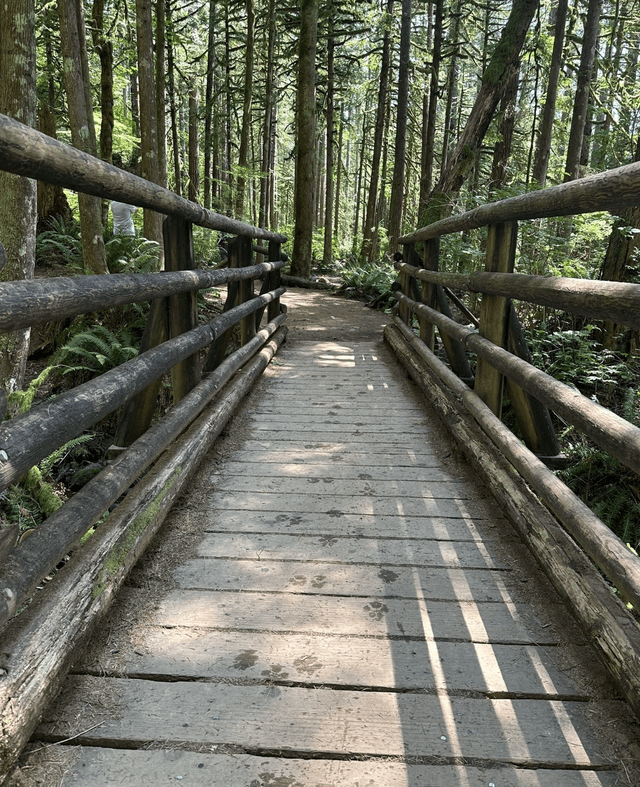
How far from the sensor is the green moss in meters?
2.19

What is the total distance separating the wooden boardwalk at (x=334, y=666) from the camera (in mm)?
1661

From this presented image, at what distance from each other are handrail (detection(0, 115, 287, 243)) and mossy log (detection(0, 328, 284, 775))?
4.15 ft

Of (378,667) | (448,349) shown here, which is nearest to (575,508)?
(378,667)

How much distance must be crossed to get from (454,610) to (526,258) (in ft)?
21.3

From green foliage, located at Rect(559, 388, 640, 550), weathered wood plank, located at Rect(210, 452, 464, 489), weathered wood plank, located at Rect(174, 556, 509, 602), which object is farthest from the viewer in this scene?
green foliage, located at Rect(559, 388, 640, 550)

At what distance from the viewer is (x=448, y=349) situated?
210 inches

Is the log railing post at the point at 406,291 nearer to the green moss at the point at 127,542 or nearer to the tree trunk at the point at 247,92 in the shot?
the green moss at the point at 127,542

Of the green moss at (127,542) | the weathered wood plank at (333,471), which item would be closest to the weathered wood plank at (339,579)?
the green moss at (127,542)

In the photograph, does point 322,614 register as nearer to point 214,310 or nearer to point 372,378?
point 372,378

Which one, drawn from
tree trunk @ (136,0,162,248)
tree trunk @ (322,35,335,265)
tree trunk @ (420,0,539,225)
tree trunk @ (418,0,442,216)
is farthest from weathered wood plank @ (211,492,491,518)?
tree trunk @ (322,35,335,265)

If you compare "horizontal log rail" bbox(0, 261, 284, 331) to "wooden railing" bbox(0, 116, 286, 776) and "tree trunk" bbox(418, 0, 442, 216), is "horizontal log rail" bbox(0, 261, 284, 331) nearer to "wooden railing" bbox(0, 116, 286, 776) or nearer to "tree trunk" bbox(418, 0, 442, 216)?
"wooden railing" bbox(0, 116, 286, 776)

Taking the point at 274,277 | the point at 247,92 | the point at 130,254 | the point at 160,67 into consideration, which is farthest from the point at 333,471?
the point at 247,92

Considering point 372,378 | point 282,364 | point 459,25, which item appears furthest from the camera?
point 459,25

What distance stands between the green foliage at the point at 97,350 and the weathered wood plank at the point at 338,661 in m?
4.34
